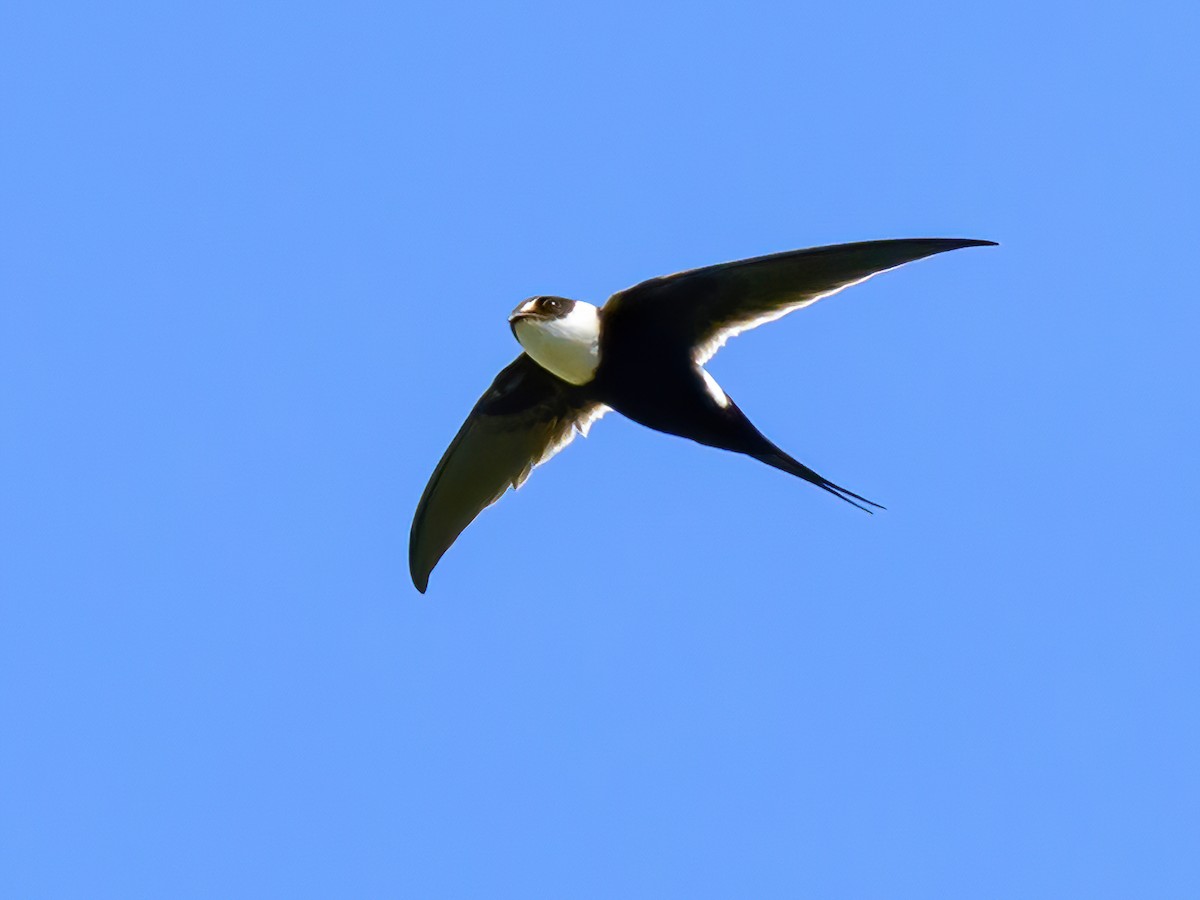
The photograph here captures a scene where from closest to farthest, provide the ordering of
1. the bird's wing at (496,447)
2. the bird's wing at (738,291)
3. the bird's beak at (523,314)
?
the bird's wing at (738,291) < the bird's beak at (523,314) < the bird's wing at (496,447)

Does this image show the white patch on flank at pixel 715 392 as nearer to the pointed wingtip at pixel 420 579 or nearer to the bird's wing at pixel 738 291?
the bird's wing at pixel 738 291

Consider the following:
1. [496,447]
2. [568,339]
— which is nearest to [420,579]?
[496,447]

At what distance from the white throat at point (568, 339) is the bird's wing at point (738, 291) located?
5.9 inches

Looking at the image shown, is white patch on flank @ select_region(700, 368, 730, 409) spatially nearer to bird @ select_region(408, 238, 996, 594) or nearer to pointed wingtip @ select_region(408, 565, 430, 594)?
bird @ select_region(408, 238, 996, 594)

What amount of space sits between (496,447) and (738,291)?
2.13m

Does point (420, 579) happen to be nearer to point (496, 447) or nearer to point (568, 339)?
point (496, 447)

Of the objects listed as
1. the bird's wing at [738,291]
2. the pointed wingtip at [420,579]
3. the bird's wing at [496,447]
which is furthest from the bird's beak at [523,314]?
the pointed wingtip at [420,579]

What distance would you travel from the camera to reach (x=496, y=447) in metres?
13.1

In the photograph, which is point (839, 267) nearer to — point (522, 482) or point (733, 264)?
point (733, 264)

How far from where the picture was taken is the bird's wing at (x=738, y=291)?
11516 mm

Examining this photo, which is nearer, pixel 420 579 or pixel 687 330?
pixel 687 330

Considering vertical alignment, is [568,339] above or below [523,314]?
below

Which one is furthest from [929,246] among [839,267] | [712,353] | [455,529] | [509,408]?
[455,529]

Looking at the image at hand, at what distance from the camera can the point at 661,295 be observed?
38.6 ft
